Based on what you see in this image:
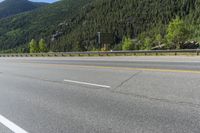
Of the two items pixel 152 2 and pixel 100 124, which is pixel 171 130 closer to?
pixel 100 124

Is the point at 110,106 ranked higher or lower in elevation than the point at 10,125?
higher

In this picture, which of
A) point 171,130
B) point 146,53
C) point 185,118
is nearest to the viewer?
point 171,130

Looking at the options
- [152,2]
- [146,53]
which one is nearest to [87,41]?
[152,2]

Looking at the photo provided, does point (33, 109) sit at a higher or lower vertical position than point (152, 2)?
lower

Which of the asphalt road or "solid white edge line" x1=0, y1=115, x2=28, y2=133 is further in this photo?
"solid white edge line" x1=0, y1=115, x2=28, y2=133

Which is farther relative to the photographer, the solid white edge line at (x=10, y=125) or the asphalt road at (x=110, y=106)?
the solid white edge line at (x=10, y=125)

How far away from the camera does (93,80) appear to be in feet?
41.8

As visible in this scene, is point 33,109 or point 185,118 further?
point 33,109

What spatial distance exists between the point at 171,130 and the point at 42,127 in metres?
2.47

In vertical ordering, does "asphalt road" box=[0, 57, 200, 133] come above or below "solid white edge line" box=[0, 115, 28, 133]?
above

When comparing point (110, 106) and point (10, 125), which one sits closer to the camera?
A: point (10, 125)

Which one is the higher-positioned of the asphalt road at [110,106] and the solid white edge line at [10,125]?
the asphalt road at [110,106]

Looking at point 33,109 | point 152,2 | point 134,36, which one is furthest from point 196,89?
point 152,2

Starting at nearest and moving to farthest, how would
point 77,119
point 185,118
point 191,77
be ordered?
point 185,118 < point 77,119 < point 191,77
